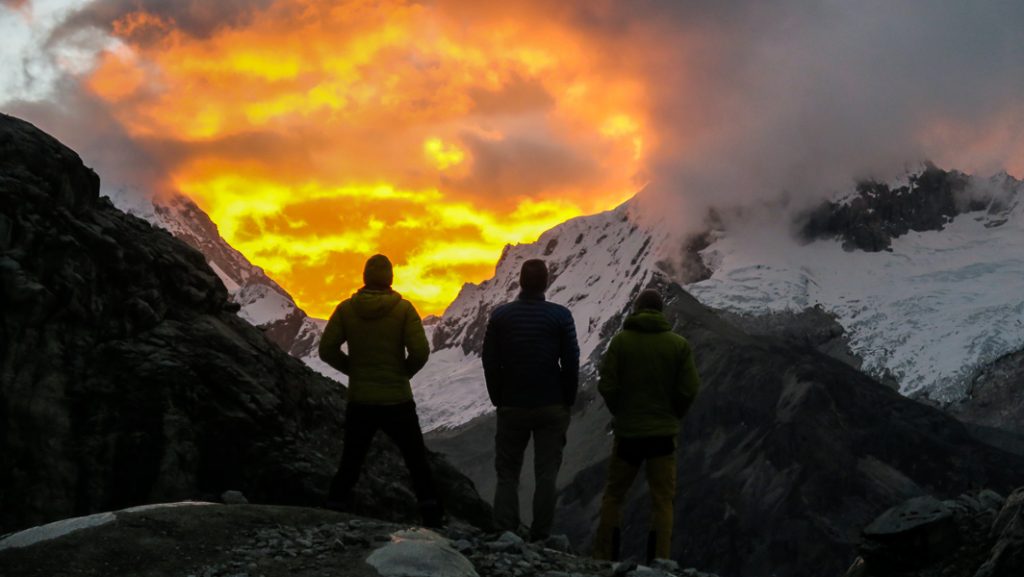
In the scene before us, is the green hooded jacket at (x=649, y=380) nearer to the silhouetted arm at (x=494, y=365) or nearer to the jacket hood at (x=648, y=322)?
the jacket hood at (x=648, y=322)

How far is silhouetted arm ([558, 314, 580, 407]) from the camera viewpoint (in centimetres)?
1794

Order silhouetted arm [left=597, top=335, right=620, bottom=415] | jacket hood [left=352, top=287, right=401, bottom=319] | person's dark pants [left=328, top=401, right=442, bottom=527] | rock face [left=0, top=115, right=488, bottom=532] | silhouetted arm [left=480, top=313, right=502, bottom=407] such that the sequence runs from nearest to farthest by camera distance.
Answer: person's dark pants [left=328, top=401, right=442, bottom=527] → jacket hood [left=352, top=287, right=401, bottom=319] → silhouetted arm [left=597, top=335, right=620, bottom=415] → silhouetted arm [left=480, top=313, right=502, bottom=407] → rock face [left=0, top=115, right=488, bottom=532]

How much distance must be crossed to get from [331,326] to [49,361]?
707cm

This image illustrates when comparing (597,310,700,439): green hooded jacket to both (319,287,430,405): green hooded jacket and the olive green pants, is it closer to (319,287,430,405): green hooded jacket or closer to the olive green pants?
the olive green pants

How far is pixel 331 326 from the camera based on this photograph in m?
17.6

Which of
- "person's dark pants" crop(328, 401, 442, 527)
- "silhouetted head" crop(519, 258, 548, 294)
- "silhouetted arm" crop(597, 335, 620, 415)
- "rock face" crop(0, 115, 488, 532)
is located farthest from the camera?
"rock face" crop(0, 115, 488, 532)

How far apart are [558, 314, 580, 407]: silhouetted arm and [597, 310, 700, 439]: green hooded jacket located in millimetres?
433

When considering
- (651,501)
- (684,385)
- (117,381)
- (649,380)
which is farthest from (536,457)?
(117,381)

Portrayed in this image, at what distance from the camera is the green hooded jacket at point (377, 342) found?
17406 millimetres

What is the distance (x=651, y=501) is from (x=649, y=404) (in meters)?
1.42

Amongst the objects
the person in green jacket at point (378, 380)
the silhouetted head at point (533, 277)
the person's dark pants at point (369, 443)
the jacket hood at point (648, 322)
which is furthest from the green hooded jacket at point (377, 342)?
the jacket hood at point (648, 322)

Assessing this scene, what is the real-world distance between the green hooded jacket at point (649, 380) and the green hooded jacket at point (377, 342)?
9.42ft

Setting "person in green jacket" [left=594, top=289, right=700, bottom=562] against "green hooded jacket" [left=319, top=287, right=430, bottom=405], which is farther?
"person in green jacket" [left=594, top=289, right=700, bottom=562]

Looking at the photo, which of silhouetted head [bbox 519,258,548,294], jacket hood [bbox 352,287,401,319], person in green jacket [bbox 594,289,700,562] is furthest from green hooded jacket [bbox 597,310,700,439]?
jacket hood [bbox 352,287,401,319]
